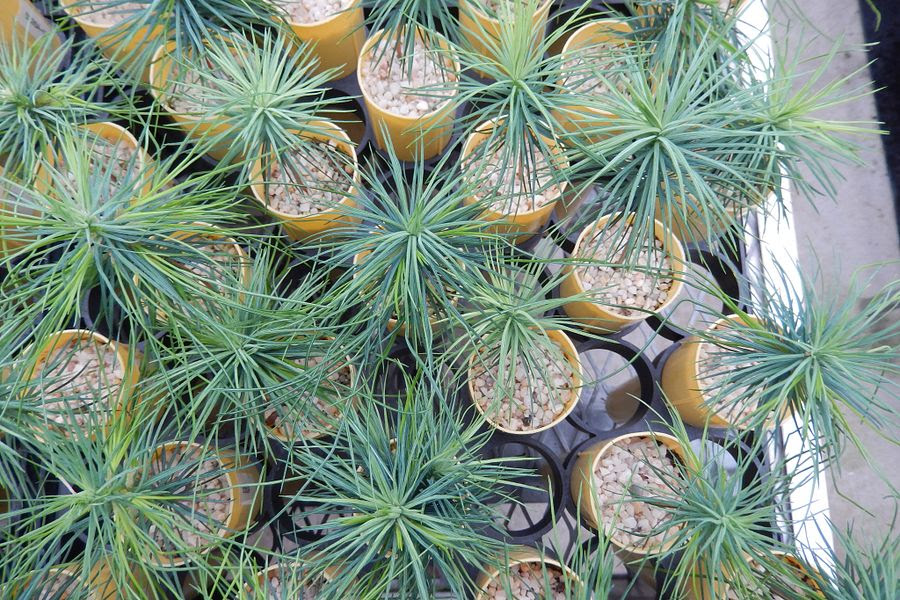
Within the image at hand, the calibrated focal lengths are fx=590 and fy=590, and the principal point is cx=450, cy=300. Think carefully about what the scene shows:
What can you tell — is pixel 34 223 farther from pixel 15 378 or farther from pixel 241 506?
pixel 241 506

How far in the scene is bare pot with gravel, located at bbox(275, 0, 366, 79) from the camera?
78cm

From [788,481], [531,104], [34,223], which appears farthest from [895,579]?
[34,223]

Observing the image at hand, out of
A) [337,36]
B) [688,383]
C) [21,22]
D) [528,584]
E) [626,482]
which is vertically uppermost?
[337,36]

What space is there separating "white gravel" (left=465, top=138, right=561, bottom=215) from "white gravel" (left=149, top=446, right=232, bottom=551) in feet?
1.38

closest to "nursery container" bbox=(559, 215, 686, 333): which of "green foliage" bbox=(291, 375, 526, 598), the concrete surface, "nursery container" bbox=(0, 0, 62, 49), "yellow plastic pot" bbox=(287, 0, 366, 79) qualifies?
"green foliage" bbox=(291, 375, 526, 598)

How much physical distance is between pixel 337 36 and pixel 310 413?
0.52m

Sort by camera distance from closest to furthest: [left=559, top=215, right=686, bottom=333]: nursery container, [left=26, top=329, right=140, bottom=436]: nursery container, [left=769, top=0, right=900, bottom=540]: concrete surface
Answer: [left=26, top=329, right=140, bottom=436]: nursery container < [left=559, top=215, right=686, bottom=333]: nursery container < [left=769, top=0, right=900, bottom=540]: concrete surface

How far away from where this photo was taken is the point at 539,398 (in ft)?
2.64

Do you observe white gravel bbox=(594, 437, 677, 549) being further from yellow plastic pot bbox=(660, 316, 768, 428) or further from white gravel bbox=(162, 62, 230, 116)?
white gravel bbox=(162, 62, 230, 116)

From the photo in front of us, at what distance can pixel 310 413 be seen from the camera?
67 cm

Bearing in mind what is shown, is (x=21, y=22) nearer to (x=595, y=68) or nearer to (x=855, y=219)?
(x=595, y=68)

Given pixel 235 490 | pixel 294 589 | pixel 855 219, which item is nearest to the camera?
pixel 294 589

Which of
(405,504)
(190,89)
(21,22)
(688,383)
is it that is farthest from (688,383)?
(21,22)

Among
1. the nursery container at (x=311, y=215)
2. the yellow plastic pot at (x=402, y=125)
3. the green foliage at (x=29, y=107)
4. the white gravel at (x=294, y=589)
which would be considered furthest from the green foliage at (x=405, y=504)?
the green foliage at (x=29, y=107)
